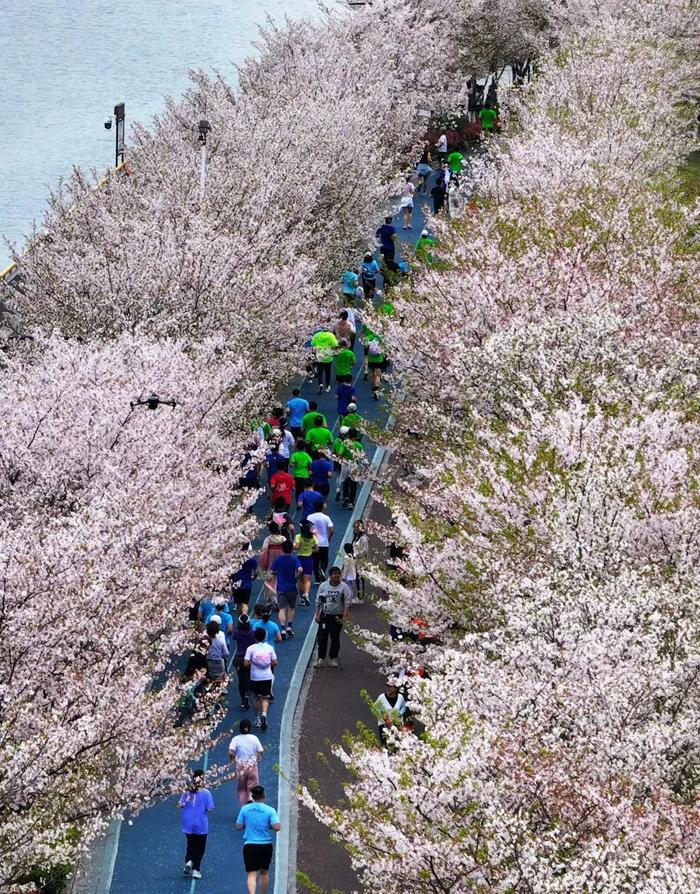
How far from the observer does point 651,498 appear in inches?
796

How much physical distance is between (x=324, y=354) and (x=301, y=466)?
641 cm

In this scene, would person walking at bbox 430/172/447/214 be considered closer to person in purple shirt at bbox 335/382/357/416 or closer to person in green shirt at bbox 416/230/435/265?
person in green shirt at bbox 416/230/435/265

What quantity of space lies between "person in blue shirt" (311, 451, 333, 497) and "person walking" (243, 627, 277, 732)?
22.9 ft

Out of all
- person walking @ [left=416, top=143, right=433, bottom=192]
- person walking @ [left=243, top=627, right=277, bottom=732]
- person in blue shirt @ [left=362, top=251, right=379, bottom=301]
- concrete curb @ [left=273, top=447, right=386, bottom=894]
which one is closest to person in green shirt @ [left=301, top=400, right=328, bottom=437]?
concrete curb @ [left=273, top=447, right=386, bottom=894]

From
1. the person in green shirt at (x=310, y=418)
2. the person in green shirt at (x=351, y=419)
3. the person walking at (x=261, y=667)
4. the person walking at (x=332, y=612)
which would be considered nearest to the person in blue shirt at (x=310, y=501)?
the person in green shirt at (x=351, y=419)

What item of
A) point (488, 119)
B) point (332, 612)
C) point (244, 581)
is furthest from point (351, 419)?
point (488, 119)

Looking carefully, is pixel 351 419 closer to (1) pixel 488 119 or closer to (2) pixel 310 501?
(2) pixel 310 501

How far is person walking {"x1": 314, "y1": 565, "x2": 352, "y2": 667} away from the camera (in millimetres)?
26234

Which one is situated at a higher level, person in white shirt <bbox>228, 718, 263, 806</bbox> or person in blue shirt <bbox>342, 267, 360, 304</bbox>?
person in blue shirt <bbox>342, 267, 360, 304</bbox>

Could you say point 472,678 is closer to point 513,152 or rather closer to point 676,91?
point 513,152

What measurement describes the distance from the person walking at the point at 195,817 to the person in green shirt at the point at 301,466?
11.3 m

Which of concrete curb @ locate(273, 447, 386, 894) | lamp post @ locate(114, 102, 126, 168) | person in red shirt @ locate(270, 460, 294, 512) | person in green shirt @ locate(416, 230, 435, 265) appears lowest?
concrete curb @ locate(273, 447, 386, 894)

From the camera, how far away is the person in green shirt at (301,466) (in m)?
31.3

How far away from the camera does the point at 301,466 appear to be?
1235 inches
